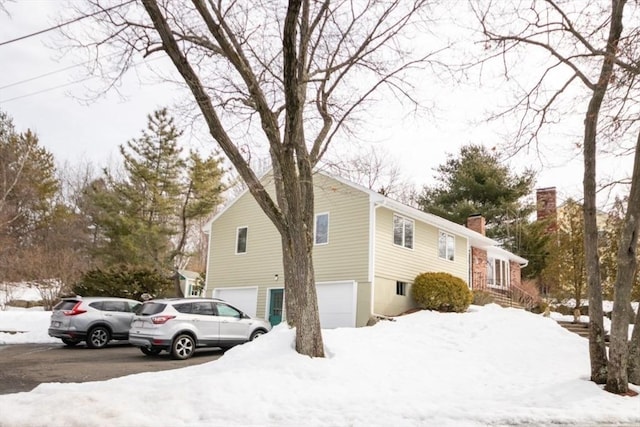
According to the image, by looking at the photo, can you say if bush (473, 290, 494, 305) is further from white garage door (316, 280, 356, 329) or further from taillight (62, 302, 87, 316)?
taillight (62, 302, 87, 316)

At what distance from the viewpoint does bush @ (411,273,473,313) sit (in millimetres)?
19312

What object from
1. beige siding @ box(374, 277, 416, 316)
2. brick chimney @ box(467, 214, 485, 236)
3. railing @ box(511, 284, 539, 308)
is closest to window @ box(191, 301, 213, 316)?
beige siding @ box(374, 277, 416, 316)

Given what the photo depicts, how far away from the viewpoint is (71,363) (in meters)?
11.8

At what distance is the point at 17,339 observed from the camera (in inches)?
666

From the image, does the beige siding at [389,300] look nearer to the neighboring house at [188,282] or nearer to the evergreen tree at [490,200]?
the evergreen tree at [490,200]

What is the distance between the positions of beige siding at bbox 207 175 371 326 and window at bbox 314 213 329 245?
17cm

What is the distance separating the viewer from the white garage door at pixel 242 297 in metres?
20.7

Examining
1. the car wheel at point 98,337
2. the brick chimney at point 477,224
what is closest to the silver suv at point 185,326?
the car wheel at point 98,337


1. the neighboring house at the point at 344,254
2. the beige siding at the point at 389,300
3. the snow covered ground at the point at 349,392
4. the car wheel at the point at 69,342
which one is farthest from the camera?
the neighboring house at the point at 344,254

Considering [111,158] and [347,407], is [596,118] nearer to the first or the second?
[347,407]

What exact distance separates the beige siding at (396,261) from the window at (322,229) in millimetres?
2123

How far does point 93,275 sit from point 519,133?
18932 millimetres

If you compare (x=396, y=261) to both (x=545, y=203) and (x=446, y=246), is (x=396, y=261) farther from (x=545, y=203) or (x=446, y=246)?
(x=545, y=203)

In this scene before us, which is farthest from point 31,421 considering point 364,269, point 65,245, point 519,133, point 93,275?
point 65,245
